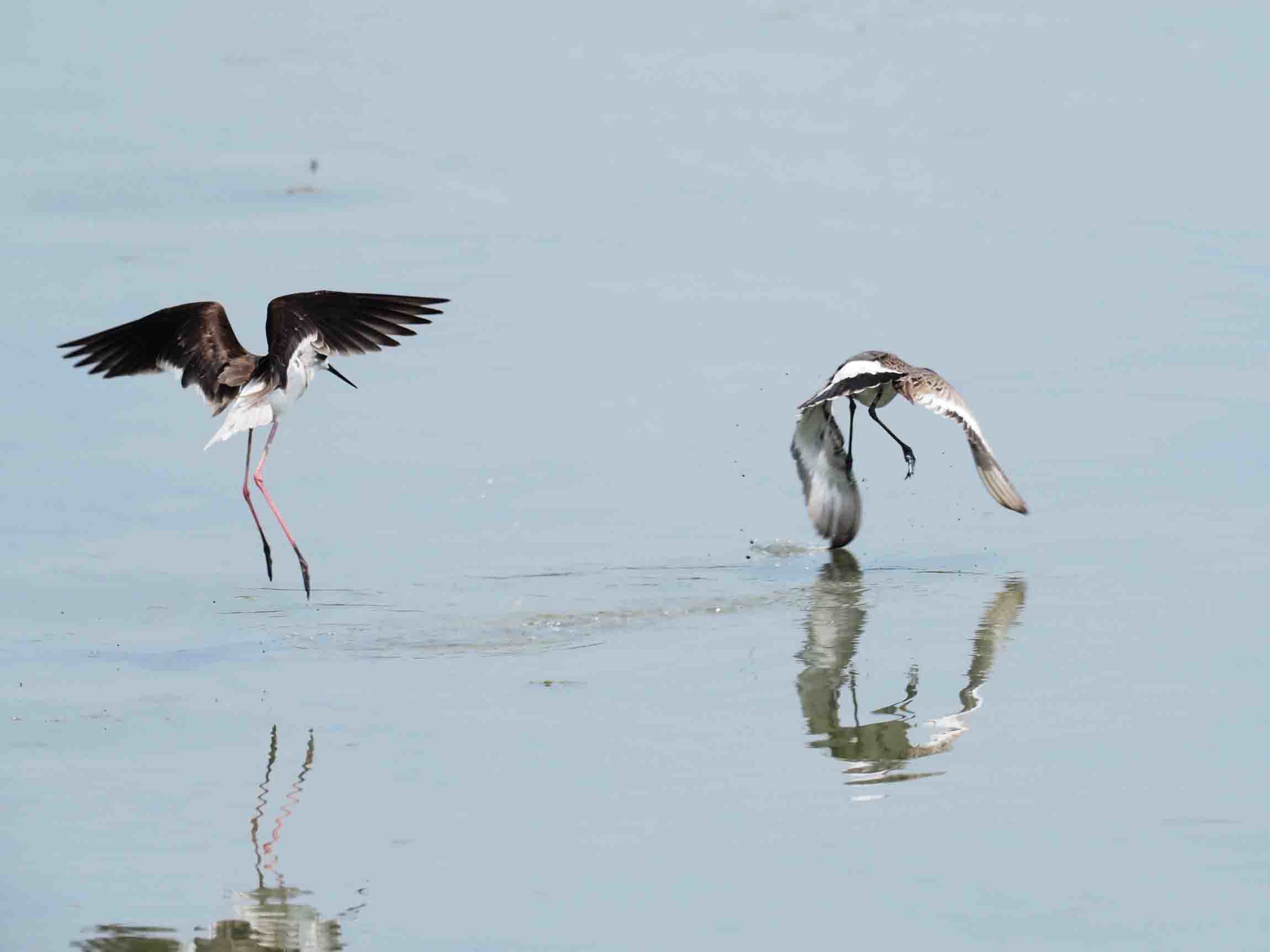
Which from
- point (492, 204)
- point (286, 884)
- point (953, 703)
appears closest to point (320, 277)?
point (492, 204)

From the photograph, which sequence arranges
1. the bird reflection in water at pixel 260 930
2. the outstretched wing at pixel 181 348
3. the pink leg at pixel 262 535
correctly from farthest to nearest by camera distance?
the outstretched wing at pixel 181 348, the pink leg at pixel 262 535, the bird reflection in water at pixel 260 930

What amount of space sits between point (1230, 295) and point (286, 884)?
9844mm

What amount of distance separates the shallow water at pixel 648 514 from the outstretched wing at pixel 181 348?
0.83m

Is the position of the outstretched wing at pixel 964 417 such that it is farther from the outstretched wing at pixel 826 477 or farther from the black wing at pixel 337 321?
the black wing at pixel 337 321

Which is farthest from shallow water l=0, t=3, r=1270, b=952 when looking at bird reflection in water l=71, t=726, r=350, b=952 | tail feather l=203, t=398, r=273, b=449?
tail feather l=203, t=398, r=273, b=449

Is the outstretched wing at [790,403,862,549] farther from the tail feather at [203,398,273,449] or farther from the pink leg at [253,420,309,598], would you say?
the tail feather at [203,398,273,449]

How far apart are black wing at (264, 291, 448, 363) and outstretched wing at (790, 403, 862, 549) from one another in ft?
7.51

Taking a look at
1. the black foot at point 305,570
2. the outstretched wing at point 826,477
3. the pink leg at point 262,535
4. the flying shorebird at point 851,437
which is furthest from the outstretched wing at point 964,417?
the pink leg at point 262,535

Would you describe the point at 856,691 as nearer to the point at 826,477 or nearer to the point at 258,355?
the point at 826,477

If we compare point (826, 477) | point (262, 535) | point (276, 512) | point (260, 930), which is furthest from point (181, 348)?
point (260, 930)

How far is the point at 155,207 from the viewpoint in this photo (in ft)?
54.8

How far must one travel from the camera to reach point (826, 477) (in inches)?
432

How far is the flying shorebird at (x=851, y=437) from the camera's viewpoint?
33.6 feet

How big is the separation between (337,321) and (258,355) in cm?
72
